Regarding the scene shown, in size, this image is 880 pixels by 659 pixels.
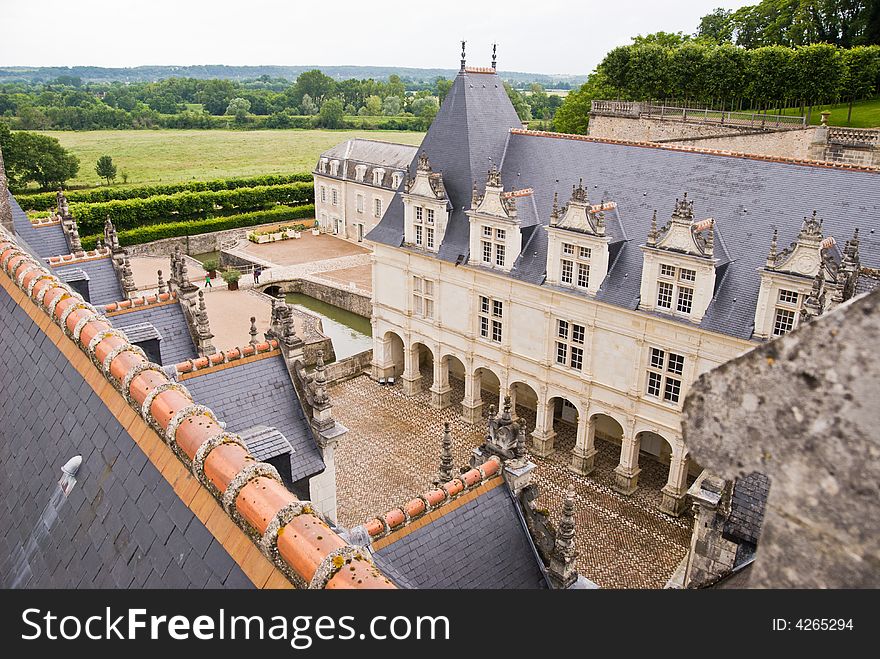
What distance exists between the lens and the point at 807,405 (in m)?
3.18

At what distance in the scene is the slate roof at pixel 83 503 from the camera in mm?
6305

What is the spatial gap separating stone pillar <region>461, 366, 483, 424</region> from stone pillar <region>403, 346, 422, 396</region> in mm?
3125

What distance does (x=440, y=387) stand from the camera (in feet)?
105

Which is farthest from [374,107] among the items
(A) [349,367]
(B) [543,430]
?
(B) [543,430]

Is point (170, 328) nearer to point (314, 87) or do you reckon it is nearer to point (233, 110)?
point (233, 110)

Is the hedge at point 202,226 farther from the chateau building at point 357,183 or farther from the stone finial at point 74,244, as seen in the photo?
the stone finial at point 74,244

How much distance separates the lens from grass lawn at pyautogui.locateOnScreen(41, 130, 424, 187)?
97438 millimetres

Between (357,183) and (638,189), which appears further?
(357,183)

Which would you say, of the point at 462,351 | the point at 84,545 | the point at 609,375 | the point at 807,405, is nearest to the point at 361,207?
the point at 462,351

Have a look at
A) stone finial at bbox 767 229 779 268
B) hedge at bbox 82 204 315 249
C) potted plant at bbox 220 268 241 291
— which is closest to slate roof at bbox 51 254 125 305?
stone finial at bbox 767 229 779 268

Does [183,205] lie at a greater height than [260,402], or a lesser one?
lesser

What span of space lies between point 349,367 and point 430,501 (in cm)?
2375

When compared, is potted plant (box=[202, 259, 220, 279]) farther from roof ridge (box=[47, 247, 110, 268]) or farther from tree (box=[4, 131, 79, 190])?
roof ridge (box=[47, 247, 110, 268])
